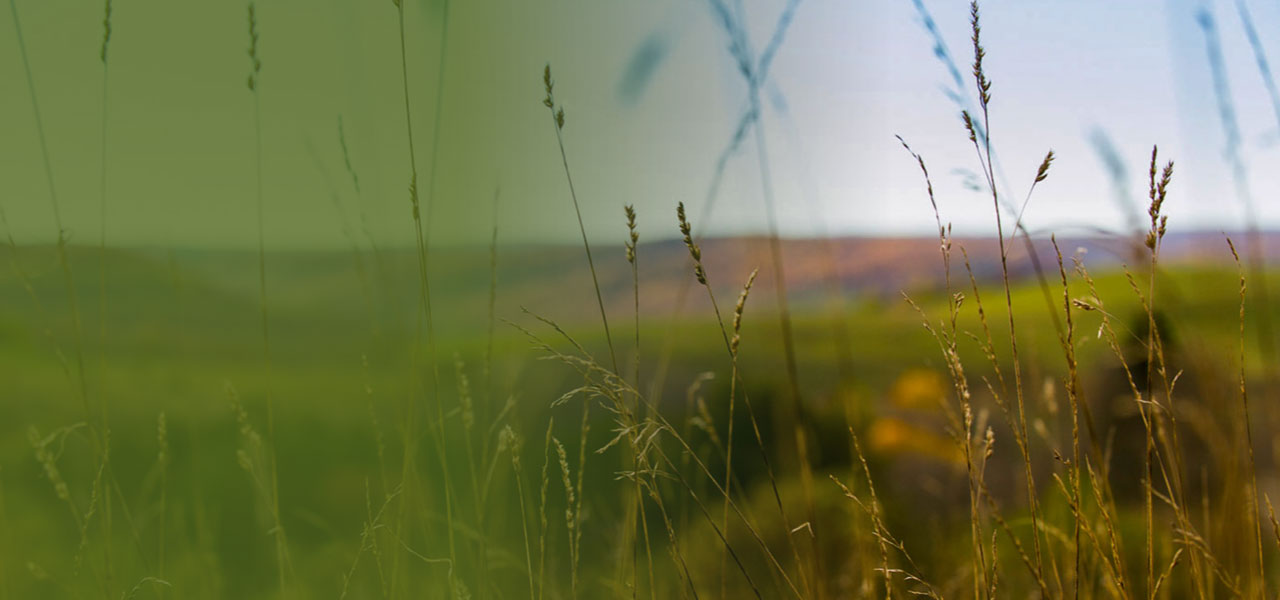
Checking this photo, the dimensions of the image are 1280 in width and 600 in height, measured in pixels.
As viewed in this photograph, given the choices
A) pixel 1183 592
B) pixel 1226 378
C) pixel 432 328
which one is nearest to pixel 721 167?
pixel 432 328

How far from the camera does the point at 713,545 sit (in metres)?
2.72

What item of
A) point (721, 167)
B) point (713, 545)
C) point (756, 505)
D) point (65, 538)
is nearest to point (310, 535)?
point (65, 538)

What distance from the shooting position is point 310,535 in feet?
7.72

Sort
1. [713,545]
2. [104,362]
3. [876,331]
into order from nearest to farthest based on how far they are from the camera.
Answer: [104,362] → [713,545] → [876,331]

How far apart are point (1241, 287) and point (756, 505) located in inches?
84.2

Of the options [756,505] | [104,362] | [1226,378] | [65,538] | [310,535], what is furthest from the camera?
[756,505]

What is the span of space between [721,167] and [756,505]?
2.02 metres

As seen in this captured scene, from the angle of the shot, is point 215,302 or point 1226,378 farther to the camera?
point 215,302

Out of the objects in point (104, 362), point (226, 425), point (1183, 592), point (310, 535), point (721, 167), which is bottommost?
point (1183, 592)

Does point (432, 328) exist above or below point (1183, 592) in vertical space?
above

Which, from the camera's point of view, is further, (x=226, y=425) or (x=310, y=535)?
(x=226, y=425)

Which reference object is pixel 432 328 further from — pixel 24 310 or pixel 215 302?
pixel 215 302

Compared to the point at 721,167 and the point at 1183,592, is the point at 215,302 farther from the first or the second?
the point at 1183,592

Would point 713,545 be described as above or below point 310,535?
below
